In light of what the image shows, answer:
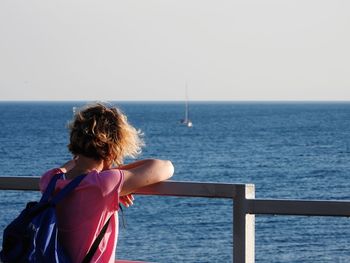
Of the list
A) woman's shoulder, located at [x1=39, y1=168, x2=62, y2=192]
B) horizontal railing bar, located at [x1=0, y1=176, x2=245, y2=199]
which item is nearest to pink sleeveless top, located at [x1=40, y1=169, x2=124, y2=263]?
woman's shoulder, located at [x1=39, y1=168, x2=62, y2=192]

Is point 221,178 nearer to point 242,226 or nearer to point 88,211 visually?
point 242,226

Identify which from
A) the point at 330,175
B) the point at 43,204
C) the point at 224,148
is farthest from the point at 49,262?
the point at 224,148

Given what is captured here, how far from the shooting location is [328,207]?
11.4 feet

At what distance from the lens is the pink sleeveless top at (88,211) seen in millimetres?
3268

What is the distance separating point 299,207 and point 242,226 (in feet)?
0.88

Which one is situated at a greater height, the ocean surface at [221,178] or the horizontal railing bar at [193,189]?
the horizontal railing bar at [193,189]

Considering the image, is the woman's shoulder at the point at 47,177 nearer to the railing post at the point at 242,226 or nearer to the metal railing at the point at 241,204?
the metal railing at the point at 241,204

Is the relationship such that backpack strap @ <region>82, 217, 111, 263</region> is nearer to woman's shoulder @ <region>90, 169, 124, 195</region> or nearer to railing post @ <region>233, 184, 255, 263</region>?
woman's shoulder @ <region>90, 169, 124, 195</region>

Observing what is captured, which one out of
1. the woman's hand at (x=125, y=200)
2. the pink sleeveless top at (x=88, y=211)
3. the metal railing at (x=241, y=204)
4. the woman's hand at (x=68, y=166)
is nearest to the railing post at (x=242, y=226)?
the metal railing at (x=241, y=204)

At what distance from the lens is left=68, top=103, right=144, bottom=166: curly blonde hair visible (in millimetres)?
3307

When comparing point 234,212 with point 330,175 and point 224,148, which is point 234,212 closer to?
point 330,175

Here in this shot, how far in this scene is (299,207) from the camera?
3.49m

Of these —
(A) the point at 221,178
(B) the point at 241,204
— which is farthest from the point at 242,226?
(A) the point at 221,178

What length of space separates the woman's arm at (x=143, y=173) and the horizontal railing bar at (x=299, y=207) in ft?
1.21
